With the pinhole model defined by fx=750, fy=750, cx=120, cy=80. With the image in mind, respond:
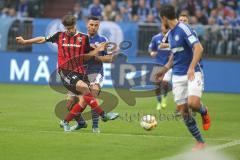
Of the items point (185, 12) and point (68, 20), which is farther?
point (185, 12)

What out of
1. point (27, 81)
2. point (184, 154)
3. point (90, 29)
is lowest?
point (27, 81)

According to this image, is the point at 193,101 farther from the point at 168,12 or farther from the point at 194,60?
the point at 168,12

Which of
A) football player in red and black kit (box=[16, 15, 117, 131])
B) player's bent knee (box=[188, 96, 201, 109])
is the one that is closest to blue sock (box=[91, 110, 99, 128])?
football player in red and black kit (box=[16, 15, 117, 131])

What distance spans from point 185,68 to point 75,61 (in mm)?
2680

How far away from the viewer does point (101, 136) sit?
522 inches

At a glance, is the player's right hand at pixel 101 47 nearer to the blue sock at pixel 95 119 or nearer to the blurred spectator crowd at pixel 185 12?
the blue sock at pixel 95 119

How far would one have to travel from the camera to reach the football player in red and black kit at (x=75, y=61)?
45.6ft

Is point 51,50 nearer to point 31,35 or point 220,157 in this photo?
point 31,35

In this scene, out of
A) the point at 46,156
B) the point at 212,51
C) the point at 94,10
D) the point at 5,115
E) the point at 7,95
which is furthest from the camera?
the point at 94,10

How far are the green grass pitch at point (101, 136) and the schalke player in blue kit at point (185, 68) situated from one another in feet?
1.76

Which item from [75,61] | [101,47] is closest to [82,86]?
[75,61]

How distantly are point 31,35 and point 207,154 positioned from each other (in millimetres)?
15600

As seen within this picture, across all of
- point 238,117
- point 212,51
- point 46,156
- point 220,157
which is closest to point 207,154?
point 220,157

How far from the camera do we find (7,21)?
86.0 feet
